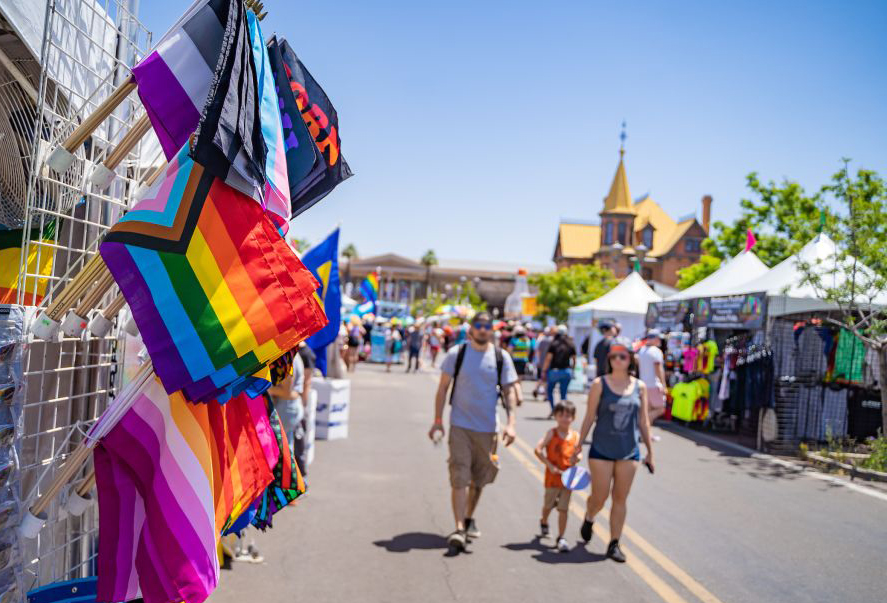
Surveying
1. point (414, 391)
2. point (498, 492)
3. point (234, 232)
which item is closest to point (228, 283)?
point (234, 232)

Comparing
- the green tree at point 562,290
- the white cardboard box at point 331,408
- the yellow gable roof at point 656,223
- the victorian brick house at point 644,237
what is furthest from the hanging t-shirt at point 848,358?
the yellow gable roof at point 656,223

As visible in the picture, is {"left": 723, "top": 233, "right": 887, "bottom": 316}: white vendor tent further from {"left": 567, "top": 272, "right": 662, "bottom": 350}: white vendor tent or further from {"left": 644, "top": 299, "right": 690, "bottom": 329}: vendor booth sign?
{"left": 567, "top": 272, "right": 662, "bottom": 350}: white vendor tent

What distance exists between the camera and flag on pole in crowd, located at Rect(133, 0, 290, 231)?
91.9 inches

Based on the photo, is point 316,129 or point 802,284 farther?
point 802,284

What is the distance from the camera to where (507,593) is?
502 centimetres

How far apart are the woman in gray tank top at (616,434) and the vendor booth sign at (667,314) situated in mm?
10496

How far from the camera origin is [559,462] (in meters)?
6.46

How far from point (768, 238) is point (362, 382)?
51.6 feet

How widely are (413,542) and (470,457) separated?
2.73 feet

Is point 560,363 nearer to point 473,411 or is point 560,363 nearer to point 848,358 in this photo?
point 848,358

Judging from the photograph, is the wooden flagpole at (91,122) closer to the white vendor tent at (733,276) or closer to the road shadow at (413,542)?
the road shadow at (413,542)

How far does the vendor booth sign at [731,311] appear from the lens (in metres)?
12.5

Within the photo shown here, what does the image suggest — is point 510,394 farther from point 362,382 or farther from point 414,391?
point 362,382

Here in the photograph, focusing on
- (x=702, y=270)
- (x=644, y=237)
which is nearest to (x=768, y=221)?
(x=702, y=270)
